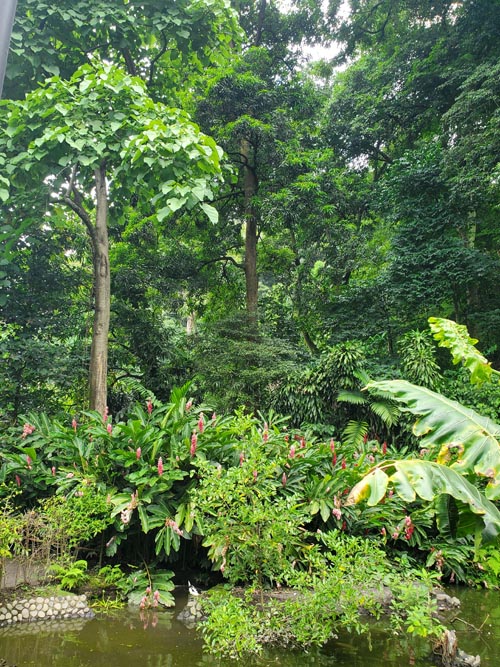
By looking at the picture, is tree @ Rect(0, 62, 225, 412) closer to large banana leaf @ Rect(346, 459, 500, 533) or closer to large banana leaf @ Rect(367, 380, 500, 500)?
large banana leaf @ Rect(367, 380, 500, 500)

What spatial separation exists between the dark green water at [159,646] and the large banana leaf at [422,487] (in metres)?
1.21

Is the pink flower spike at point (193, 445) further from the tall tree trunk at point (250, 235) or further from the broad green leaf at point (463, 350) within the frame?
the tall tree trunk at point (250, 235)

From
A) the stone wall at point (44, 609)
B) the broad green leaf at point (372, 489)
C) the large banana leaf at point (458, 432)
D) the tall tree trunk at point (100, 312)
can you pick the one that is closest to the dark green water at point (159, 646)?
the stone wall at point (44, 609)

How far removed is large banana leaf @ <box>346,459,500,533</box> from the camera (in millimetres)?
2246

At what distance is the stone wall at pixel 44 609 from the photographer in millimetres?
3611

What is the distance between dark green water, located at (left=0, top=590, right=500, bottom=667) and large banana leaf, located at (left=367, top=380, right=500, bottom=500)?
4.28 ft

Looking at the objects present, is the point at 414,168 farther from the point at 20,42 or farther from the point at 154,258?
the point at 20,42

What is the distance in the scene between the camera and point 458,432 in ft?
9.57

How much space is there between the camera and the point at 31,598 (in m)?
3.77

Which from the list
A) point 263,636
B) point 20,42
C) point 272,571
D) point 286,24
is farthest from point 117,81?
point 286,24

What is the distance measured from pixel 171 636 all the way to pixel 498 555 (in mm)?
2827

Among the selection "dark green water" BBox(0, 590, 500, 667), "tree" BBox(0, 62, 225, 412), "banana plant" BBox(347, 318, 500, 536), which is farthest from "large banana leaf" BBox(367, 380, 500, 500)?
"tree" BBox(0, 62, 225, 412)

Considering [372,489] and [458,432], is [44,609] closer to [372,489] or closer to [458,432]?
[372,489]

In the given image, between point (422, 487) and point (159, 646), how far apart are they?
2263 mm
